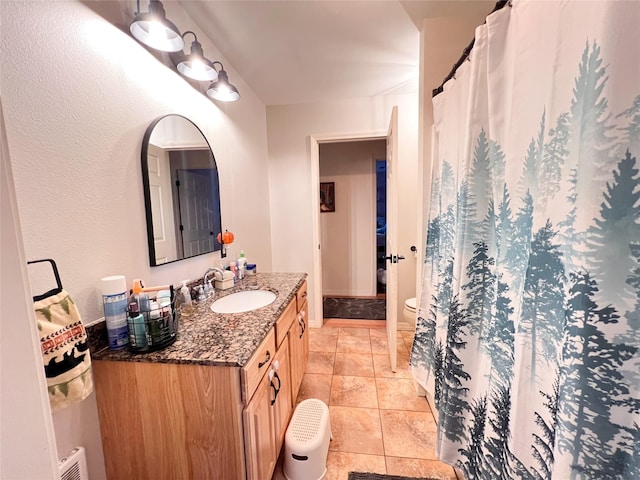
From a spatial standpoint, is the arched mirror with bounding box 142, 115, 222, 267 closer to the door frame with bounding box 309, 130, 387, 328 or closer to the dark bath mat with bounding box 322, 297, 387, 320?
the door frame with bounding box 309, 130, 387, 328

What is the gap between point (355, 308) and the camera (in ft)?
11.5

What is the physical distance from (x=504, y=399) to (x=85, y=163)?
1.58 metres

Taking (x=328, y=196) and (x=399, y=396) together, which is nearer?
(x=399, y=396)

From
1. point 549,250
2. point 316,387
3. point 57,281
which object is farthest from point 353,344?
point 57,281

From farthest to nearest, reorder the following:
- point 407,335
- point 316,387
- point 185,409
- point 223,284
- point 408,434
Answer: point 407,335 < point 316,387 < point 223,284 < point 408,434 < point 185,409

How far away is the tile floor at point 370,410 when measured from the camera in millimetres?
1364

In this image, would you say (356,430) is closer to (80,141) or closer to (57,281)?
(57,281)

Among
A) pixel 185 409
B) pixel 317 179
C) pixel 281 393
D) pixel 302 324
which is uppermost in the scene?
pixel 317 179

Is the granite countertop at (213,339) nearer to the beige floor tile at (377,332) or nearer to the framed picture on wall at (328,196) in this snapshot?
the beige floor tile at (377,332)

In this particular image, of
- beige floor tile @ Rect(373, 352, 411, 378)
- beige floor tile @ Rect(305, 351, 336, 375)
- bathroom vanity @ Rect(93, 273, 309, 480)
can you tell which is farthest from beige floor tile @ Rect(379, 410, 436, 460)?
bathroom vanity @ Rect(93, 273, 309, 480)

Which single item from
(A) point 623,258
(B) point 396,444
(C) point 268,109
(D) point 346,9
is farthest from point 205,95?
(B) point 396,444

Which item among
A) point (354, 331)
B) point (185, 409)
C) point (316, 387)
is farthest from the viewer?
point (354, 331)

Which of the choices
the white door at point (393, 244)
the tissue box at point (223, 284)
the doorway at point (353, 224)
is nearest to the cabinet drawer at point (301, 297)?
the tissue box at point (223, 284)

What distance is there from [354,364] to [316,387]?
1.39 ft
